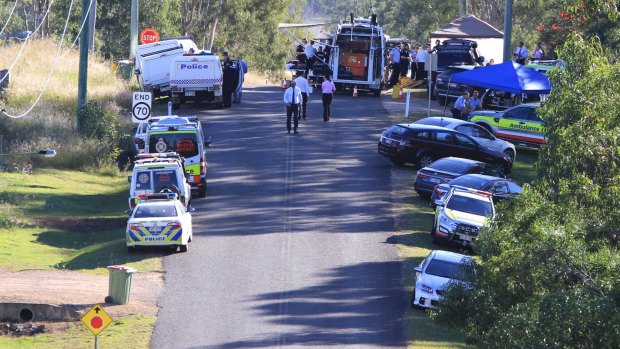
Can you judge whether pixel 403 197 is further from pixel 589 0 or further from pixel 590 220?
pixel 590 220

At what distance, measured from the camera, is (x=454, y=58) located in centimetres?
4906

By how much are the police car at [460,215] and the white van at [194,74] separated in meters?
15.1

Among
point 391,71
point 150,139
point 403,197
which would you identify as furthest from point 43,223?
point 391,71

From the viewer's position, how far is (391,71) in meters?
52.6

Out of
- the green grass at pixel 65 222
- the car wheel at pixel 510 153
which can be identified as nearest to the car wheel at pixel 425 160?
the car wheel at pixel 510 153

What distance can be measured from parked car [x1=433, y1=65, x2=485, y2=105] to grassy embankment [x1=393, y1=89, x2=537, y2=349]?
226 inches

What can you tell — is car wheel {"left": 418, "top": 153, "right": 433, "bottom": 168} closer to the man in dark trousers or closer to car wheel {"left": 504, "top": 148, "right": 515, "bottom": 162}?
car wheel {"left": 504, "top": 148, "right": 515, "bottom": 162}

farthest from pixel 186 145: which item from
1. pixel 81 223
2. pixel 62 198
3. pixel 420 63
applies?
pixel 420 63

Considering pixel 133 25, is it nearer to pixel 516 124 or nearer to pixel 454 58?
pixel 454 58

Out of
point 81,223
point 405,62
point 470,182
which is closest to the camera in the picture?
point 81,223

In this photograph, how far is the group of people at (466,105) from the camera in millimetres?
40062

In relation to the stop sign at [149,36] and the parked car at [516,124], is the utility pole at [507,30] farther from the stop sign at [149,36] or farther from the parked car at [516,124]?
the stop sign at [149,36]

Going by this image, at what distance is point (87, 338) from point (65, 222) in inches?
399

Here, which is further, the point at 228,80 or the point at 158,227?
the point at 228,80
